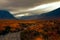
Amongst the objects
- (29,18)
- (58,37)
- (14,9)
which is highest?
(14,9)

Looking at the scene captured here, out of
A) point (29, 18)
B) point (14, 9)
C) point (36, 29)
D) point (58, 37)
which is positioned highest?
point (14, 9)

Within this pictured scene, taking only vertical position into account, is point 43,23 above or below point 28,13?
below

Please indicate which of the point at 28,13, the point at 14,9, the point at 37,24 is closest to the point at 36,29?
the point at 37,24

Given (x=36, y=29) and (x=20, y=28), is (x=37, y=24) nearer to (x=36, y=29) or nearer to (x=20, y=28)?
(x=36, y=29)

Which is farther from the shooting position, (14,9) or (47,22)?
(47,22)

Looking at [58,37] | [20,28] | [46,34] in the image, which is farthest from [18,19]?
[58,37]

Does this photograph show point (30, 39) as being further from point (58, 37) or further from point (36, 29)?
point (58, 37)
